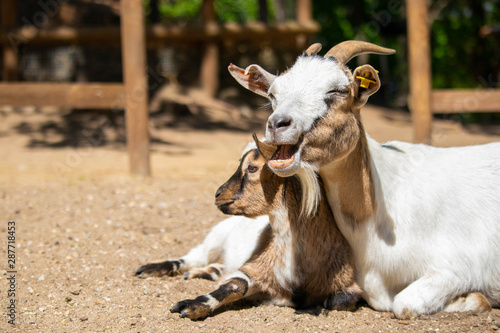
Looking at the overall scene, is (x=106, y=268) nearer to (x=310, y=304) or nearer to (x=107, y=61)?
(x=310, y=304)

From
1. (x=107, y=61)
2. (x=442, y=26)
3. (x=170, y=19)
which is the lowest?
(x=107, y=61)

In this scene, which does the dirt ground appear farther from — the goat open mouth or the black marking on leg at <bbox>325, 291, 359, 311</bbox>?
the goat open mouth

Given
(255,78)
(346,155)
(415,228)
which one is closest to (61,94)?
(255,78)

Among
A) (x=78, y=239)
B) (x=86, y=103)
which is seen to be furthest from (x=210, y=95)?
(x=78, y=239)

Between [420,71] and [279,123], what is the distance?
4380 mm

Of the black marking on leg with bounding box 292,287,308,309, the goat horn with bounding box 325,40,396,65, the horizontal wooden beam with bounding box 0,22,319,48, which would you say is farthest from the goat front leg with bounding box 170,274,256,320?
the horizontal wooden beam with bounding box 0,22,319,48

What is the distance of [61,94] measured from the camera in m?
6.27

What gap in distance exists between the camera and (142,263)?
4094 mm

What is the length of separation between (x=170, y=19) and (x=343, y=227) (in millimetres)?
19715

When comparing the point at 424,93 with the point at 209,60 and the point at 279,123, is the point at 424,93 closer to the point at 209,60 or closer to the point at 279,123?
the point at 279,123

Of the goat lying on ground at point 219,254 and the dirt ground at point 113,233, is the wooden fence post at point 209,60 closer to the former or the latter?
the dirt ground at point 113,233

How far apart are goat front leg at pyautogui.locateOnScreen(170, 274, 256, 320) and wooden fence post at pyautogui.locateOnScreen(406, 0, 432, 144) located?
13.2 feet

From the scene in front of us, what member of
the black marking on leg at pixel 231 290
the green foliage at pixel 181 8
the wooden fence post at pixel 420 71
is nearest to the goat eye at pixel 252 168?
the black marking on leg at pixel 231 290

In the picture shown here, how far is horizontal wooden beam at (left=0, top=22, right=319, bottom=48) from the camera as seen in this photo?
9750mm
